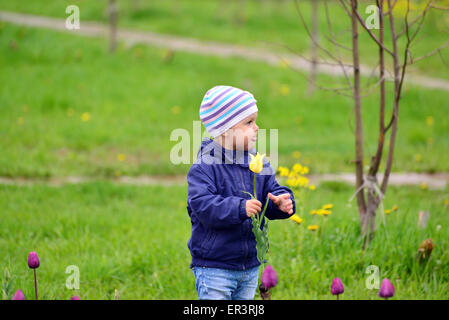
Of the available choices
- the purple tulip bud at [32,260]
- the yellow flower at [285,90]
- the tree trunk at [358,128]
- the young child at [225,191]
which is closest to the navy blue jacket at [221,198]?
the young child at [225,191]

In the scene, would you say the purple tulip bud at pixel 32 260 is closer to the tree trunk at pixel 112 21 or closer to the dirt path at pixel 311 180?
the dirt path at pixel 311 180

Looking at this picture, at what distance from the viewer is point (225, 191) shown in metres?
2.27

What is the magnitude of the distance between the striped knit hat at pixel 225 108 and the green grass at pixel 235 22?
31.4ft

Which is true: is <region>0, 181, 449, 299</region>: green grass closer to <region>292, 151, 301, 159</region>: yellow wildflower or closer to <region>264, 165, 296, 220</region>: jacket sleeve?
<region>264, 165, 296, 220</region>: jacket sleeve

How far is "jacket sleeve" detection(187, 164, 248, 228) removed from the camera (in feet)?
6.86

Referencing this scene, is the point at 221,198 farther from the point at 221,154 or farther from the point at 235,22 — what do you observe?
the point at 235,22

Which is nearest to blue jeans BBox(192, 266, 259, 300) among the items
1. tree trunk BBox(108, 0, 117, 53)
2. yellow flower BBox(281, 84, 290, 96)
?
yellow flower BBox(281, 84, 290, 96)

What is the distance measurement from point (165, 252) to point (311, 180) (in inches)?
107

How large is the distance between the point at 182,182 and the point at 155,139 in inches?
45.5

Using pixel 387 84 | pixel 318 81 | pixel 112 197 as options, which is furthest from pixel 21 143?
pixel 387 84

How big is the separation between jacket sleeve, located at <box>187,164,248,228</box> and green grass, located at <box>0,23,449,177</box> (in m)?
3.81

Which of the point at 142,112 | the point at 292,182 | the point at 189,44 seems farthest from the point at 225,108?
the point at 189,44

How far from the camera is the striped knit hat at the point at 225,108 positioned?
7.22 feet

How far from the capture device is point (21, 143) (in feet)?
20.9
